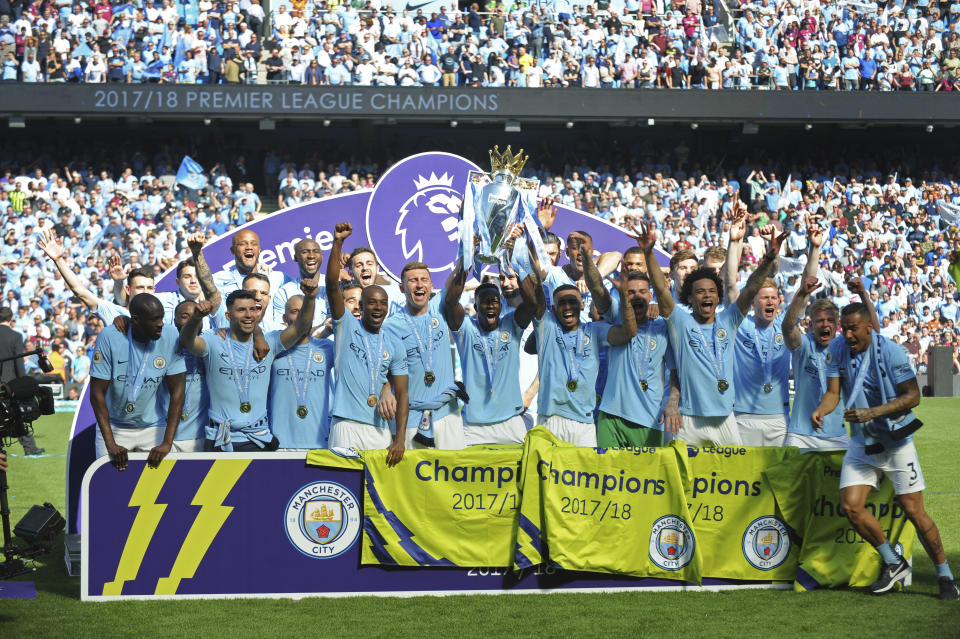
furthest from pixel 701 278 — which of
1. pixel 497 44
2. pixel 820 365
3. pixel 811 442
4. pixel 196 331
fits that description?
pixel 497 44

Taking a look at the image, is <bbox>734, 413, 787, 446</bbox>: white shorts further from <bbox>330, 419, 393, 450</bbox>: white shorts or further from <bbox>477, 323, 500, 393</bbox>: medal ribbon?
<bbox>330, 419, 393, 450</bbox>: white shorts

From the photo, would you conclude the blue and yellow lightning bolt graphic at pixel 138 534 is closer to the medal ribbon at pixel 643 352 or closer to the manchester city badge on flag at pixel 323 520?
the manchester city badge on flag at pixel 323 520

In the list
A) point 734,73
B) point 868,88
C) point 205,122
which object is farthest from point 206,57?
point 868,88

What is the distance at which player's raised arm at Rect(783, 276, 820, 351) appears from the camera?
738 centimetres

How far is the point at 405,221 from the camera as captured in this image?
11539 mm

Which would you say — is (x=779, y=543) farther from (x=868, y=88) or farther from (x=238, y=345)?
(x=868, y=88)

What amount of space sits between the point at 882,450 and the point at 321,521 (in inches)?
127

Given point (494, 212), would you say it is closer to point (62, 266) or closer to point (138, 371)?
point (138, 371)

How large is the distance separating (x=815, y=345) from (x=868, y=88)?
21.5 metres

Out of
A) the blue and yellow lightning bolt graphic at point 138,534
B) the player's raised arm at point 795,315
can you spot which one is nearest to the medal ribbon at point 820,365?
the player's raised arm at point 795,315

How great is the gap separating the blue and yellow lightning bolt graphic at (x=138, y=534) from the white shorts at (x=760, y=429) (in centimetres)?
388

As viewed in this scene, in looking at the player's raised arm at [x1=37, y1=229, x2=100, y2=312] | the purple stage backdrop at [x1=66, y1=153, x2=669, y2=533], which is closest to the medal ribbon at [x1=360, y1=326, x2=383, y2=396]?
the player's raised arm at [x1=37, y1=229, x2=100, y2=312]

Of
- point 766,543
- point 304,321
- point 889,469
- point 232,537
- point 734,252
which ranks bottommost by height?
point 766,543

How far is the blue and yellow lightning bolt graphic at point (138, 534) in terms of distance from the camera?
21.2 ft
